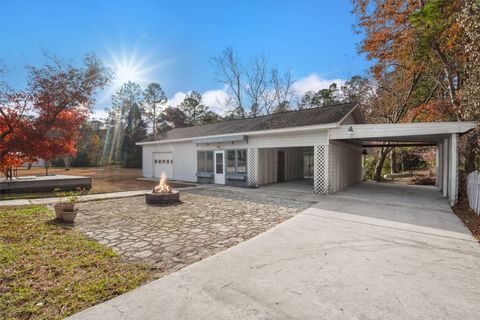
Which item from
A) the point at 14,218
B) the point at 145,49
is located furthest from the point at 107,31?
the point at 14,218

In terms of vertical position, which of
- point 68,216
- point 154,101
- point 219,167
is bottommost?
point 68,216

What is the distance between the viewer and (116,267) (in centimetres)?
334

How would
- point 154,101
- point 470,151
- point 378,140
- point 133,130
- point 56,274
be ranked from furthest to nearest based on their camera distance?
point 154,101, point 133,130, point 378,140, point 470,151, point 56,274

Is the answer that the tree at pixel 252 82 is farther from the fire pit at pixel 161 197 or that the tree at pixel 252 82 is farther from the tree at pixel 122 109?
the fire pit at pixel 161 197

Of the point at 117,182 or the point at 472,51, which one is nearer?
the point at 472,51

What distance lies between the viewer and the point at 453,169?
25.1 feet

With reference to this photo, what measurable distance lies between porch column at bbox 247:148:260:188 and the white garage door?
24.2 ft

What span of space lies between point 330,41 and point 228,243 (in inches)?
623

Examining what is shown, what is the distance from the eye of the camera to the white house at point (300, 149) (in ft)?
28.1

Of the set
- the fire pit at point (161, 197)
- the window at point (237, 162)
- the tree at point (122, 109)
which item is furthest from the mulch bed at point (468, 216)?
the tree at point (122, 109)

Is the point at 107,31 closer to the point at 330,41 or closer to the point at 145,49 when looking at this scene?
the point at 145,49

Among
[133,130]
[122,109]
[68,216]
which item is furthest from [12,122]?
[122,109]

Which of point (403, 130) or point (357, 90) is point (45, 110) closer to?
point (403, 130)

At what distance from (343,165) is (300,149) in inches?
194
